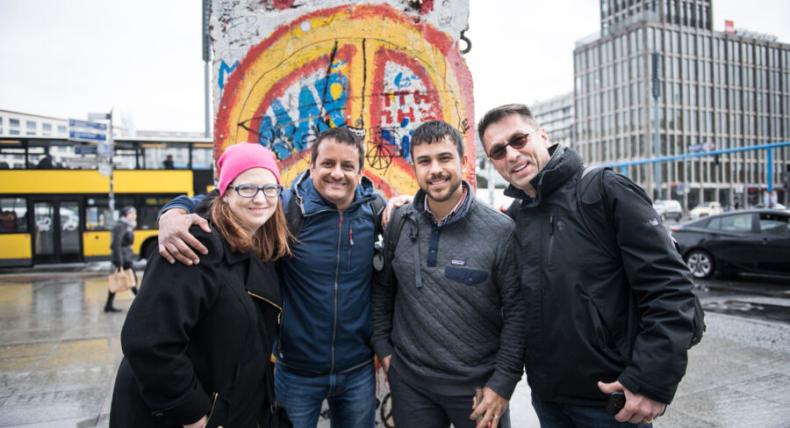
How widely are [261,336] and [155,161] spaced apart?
13135 mm

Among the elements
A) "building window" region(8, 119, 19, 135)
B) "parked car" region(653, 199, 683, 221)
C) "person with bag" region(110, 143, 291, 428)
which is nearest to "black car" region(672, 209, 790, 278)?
"person with bag" region(110, 143, 291, 428)

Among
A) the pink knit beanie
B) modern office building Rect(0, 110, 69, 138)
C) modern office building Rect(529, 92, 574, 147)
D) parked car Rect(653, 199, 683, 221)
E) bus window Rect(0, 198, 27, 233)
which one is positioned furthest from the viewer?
modern office building Rect(529, 92, 574, 147)

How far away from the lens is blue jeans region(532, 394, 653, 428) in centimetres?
176

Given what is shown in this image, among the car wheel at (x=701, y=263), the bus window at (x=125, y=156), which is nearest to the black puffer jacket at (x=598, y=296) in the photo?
the car wheel at (x=701, y=263)

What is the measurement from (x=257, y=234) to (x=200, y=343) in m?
0.53

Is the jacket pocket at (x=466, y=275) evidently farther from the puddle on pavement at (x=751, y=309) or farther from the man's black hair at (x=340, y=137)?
the puddle on pavement at (x=751, y=309)

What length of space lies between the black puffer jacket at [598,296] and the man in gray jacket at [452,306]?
0.39 ft

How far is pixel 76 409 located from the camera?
370 cm

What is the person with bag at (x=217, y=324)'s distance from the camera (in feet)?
4.72

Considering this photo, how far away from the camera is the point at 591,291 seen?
5.68 feet

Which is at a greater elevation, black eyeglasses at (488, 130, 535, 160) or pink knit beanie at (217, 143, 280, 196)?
black eyeglasses at (488, 130, 535, 160)

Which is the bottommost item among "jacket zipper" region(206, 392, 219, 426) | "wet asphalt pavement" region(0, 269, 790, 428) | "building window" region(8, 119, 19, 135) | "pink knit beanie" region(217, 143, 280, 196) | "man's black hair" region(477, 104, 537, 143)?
"wet asphalt pavement" region(0, 269, 790, 428)

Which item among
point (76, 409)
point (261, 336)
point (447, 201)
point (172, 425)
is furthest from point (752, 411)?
point (76, 409)

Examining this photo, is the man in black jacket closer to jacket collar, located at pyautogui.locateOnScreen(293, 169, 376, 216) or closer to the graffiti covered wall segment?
jacket collar, located at pyautogui.locateOnScreen(293, 169, 376, 216)
